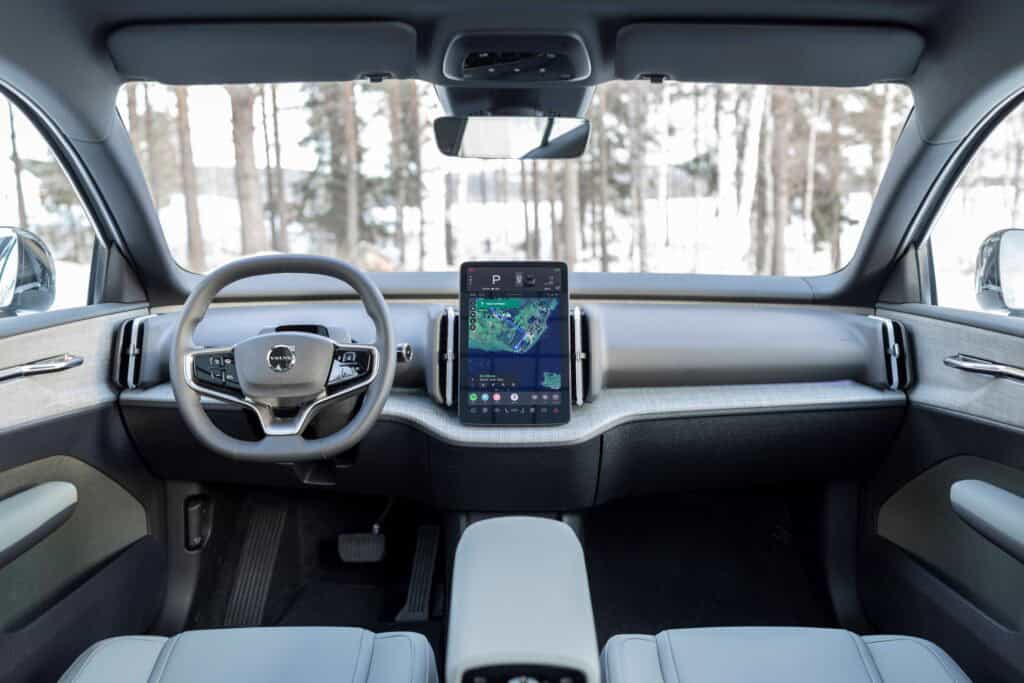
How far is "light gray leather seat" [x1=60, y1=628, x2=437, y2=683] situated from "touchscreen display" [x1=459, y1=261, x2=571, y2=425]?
0.83 meters

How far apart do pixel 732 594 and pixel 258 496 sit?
1.82m

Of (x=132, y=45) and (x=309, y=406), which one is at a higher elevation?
(x=132, y=45)

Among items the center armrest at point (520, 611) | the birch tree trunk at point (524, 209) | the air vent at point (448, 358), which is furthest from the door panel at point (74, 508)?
the birch tree trunk at point (524, 209)

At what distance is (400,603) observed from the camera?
114 inches

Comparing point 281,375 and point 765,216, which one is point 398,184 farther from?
point 281,375

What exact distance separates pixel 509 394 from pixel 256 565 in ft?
4.50

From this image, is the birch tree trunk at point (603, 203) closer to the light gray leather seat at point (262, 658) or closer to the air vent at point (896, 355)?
the air vent at point (896, 355)

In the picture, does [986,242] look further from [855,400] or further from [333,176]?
[333,176]

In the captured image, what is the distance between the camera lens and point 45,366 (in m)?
2.12

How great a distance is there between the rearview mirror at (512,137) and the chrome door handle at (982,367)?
1257 mm

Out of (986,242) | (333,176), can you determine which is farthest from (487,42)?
(333,176)

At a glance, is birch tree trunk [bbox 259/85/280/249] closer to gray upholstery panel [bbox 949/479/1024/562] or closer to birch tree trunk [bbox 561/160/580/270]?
birch tree trunk [bbox 561/160/580/270]

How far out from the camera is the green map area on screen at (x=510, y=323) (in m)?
2.33

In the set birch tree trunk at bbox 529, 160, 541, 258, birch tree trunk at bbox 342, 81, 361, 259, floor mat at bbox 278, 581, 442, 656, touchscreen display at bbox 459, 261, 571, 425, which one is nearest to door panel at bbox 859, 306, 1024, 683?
touchscreen display at bbox 459, 261, 571, 425
